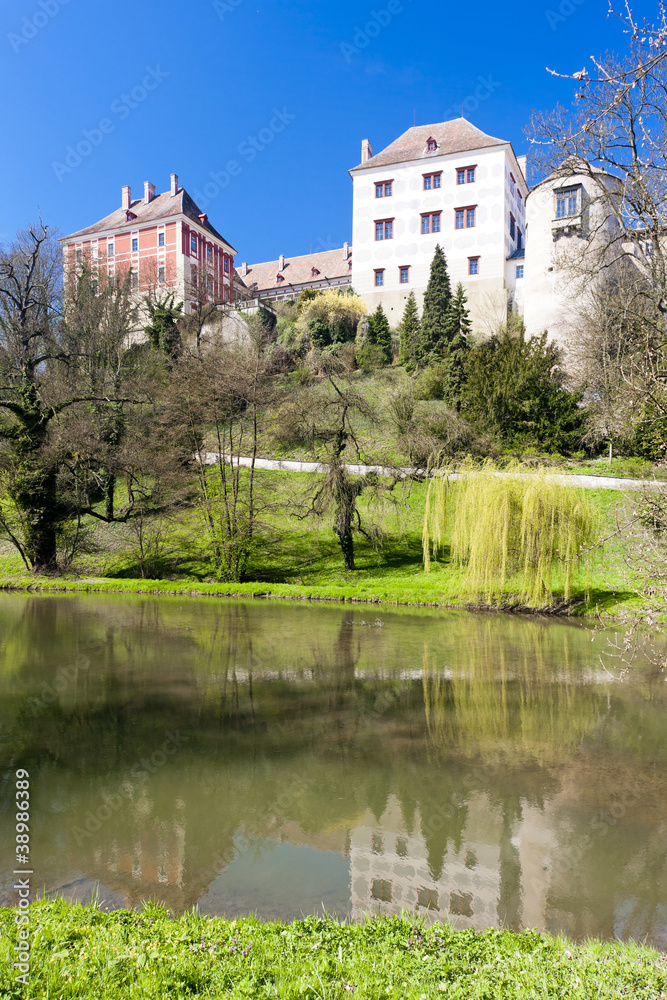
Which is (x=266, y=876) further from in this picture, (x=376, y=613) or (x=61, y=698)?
(x=376, y=613)

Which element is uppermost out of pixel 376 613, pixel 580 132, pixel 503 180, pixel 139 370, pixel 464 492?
pixel 503 180

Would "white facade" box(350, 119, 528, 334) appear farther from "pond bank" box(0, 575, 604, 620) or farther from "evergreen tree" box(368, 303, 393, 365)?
"pond bank" box(0, 575, 604, 620)

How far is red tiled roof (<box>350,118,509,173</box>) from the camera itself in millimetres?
45656

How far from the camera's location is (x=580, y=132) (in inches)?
280

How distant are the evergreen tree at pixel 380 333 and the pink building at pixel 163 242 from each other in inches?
555

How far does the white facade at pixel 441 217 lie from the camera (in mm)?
44469

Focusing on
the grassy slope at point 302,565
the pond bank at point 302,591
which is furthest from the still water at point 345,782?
the grassy slope at point 302,565

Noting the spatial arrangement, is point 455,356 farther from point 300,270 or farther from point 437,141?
point 300,270

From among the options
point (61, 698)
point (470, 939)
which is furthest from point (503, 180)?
point (470, 939)

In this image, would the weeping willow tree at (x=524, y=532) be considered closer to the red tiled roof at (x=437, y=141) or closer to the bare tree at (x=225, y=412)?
the bare tree at (x=225, y=412)

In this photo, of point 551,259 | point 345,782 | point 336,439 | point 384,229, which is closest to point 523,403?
point 336,439

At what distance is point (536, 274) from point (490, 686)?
33992 millimetres

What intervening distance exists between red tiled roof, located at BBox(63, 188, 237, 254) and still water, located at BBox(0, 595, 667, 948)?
165ft

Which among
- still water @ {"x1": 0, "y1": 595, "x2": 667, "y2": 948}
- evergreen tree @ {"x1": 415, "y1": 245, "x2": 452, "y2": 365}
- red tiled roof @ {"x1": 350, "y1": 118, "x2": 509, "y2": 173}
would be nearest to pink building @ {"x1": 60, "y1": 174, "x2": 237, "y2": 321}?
red tiled roof @ {"x1": 350, "y1": 118, "x2": 509, "y2": 173}
